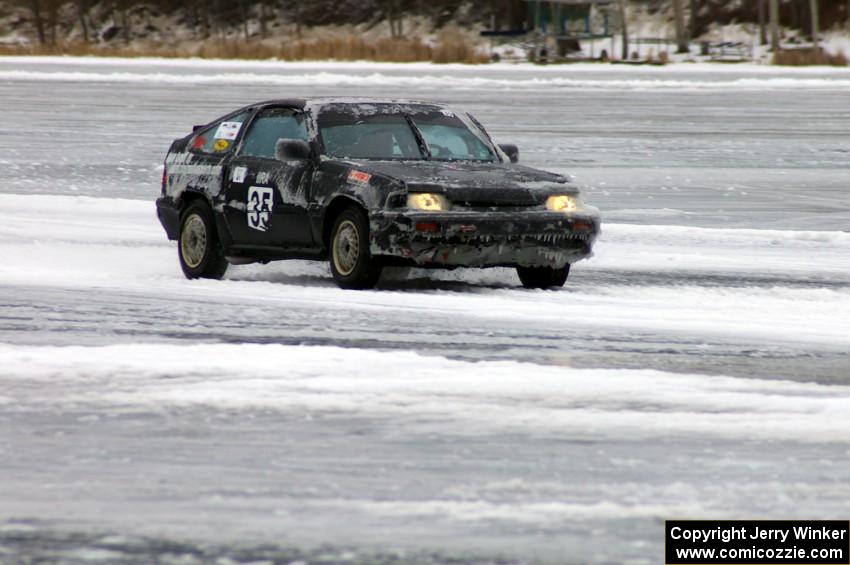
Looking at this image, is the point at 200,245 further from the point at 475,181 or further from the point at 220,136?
the point at 475,181

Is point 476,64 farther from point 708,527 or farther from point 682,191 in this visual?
point 708,527

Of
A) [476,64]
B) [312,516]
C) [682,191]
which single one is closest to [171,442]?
[312,516]

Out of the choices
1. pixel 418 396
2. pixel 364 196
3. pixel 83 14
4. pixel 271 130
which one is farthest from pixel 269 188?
pixel 83 14

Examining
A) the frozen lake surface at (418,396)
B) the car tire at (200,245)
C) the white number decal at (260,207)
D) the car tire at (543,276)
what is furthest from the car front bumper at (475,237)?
the car tire at (200,245)

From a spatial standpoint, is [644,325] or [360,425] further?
[644,325]

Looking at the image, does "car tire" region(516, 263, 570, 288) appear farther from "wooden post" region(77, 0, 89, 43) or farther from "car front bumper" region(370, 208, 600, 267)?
"wooden post" region(77, 0, 89, 43)

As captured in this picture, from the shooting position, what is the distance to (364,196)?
39.9 feet

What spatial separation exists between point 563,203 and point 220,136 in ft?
9.83

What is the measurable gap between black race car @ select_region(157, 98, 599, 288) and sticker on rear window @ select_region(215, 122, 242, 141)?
12 millimetres

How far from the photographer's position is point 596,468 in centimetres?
650

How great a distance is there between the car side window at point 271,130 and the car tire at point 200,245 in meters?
0.62

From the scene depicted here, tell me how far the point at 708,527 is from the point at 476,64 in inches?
2330

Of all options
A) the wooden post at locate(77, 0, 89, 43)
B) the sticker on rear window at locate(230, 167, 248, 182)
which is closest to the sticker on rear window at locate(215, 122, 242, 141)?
the sticker on rear window at locate(230, 167, 248, 182)

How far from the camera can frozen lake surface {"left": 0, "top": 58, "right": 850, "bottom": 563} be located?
572 cm
